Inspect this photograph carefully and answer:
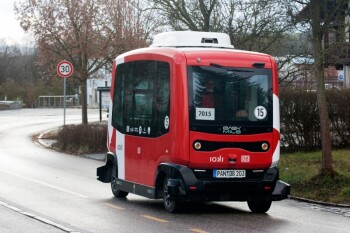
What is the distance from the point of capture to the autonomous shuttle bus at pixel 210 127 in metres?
14.6

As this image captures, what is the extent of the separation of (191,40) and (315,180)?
484 centimetres

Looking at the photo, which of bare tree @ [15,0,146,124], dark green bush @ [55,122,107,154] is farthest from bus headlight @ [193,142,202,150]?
bare tree @ [15,0,146,124]

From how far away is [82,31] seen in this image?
129ft

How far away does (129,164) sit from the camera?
16.8 metres

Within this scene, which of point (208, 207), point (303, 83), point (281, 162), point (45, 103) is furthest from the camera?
point (45, 103)

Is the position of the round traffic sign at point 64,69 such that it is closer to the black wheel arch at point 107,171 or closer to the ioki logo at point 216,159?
the black wheel arch at point 107,171

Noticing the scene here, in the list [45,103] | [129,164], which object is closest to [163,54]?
[129,164]

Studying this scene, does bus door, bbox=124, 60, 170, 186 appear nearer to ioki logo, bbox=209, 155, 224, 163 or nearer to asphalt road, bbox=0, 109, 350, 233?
asphalt road, bbox=0, 109, 350, 233

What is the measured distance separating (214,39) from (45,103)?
7040cm

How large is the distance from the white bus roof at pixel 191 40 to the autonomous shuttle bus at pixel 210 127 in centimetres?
3

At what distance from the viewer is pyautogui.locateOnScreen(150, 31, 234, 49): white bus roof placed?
52.7ft

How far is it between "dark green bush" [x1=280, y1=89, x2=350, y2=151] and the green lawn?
3053 millimetres

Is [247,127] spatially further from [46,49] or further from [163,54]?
[46,49]

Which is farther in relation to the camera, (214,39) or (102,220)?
(214,39)
